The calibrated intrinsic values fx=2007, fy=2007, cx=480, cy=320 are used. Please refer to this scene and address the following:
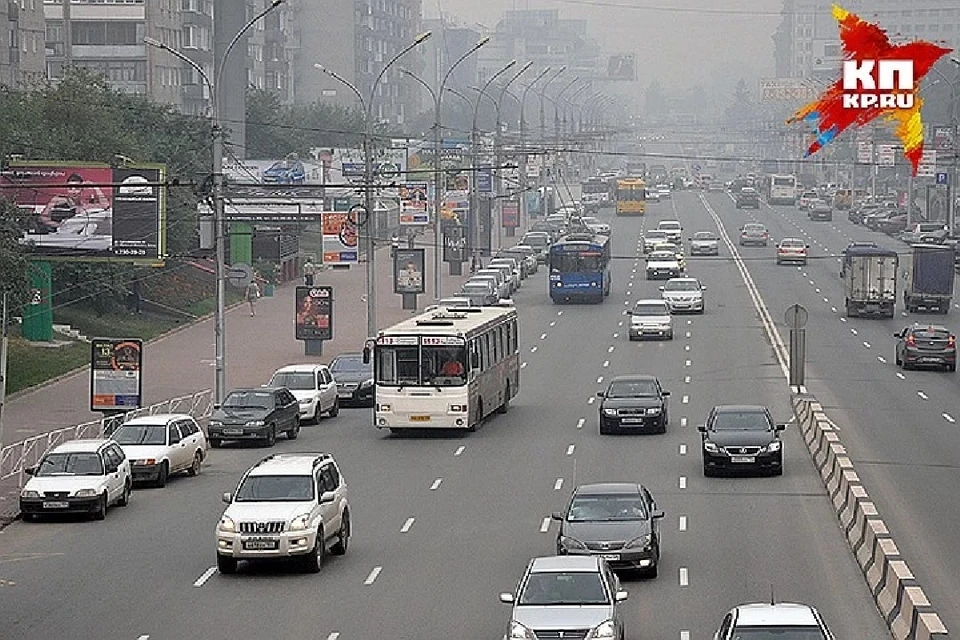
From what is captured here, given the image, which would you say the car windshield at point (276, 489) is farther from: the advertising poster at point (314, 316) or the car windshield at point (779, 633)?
Result: the advertising poster at point (314, 316)

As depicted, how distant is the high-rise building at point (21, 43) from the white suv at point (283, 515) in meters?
86.5

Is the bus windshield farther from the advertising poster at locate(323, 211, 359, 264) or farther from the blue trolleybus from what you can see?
the blue trolleybus

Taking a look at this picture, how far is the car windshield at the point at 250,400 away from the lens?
47.8 meters

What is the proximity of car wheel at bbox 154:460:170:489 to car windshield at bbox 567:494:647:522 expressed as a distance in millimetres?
13268

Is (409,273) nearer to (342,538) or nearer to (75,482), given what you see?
(75,482)

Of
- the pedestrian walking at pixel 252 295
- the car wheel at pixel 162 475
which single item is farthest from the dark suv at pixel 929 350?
the pedestrian walking at pixel 252 295

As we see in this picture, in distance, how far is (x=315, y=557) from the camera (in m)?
29.2

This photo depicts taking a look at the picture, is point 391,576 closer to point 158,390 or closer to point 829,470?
point 829,470

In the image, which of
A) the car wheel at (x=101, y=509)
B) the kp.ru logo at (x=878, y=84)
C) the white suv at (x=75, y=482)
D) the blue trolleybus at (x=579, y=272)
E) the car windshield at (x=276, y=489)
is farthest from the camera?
the blue trolleybus at (x=579, y=272)

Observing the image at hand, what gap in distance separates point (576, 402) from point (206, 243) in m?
12.0

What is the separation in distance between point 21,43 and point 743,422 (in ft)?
291

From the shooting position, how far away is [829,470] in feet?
127

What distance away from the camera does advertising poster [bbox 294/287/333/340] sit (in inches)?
2655

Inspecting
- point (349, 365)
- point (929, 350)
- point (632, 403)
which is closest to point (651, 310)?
point (929, 350)
